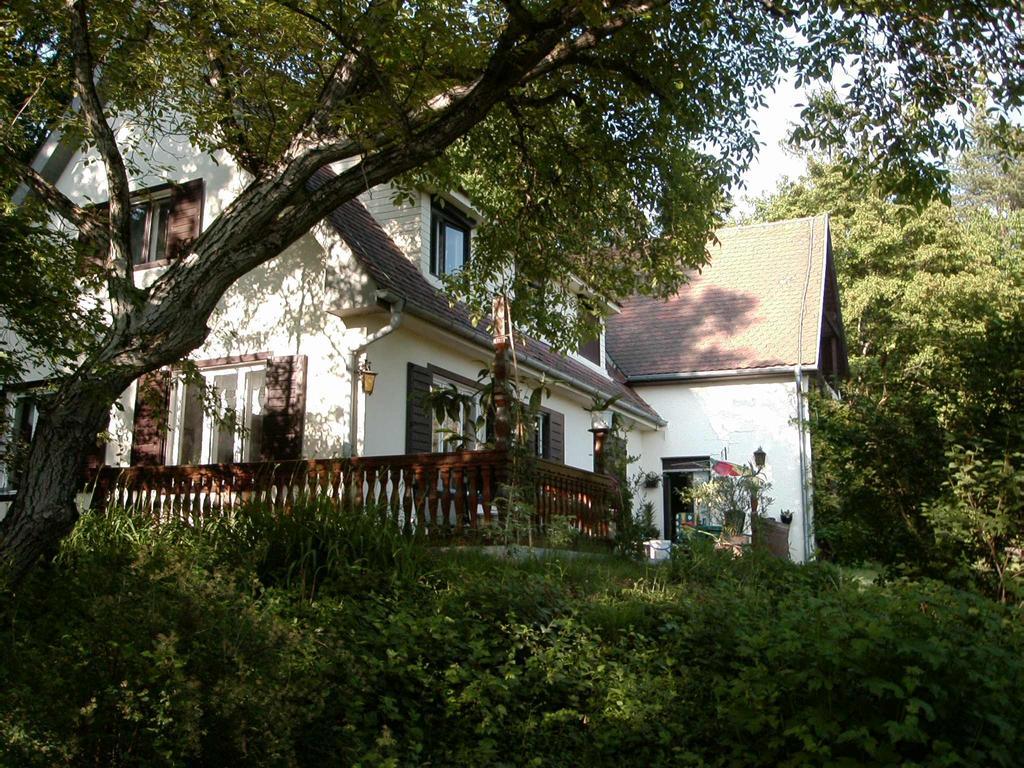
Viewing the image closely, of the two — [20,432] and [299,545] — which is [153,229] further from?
[299,545]

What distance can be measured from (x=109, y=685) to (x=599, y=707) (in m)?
2.82

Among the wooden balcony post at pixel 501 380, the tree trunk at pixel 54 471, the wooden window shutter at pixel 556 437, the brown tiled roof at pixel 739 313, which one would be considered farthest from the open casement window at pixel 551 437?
the tree trunk at pixel 54 471

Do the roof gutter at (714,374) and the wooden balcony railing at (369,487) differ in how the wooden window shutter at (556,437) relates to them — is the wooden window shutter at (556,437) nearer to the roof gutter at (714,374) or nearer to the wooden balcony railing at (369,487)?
the wooden balcony railing at (369,487)

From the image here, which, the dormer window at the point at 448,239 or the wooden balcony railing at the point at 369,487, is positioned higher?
the dormer window at the point at 448,239

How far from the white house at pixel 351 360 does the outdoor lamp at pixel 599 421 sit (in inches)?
8.5

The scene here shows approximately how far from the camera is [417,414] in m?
11.4

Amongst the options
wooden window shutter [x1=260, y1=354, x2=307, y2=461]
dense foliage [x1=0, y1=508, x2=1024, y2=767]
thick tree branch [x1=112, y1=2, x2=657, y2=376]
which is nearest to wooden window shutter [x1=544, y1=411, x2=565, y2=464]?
wooden window shutter [x1=260, y1=354, x2=307, y2=461]

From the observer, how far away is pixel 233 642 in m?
4.25

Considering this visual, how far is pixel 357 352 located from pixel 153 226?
423 cm

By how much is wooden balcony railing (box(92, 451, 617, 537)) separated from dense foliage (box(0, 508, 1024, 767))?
1.73m

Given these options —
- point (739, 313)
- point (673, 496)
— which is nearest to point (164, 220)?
point (673, 496)

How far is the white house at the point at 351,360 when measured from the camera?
10812 millimetres

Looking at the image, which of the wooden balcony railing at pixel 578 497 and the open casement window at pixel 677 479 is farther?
the open casement window at pixel 677 479

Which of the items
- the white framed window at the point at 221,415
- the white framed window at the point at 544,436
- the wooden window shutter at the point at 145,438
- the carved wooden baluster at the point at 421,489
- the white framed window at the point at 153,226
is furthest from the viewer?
the white framed window at the point at 544,436
